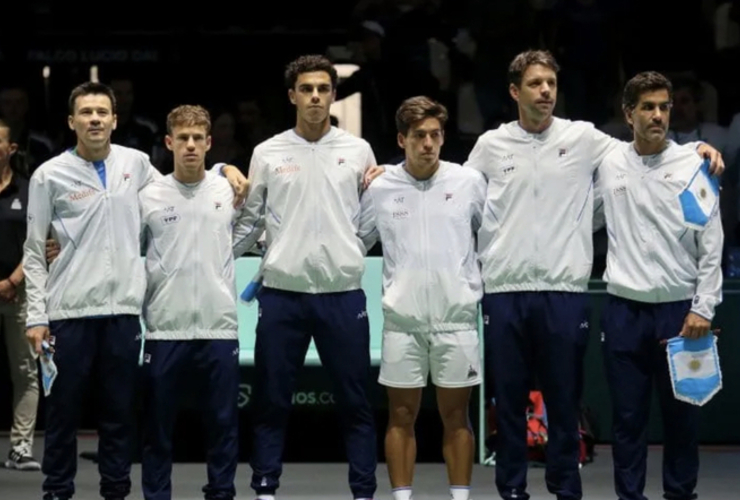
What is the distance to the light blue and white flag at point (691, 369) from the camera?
814 centimetres

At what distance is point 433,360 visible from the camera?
27.8 feet

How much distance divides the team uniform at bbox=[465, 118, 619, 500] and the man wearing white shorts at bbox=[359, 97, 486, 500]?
13 cm

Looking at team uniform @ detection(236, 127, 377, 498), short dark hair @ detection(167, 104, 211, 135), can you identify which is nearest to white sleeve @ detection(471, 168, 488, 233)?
team uniform @ detection(236, 127, 377, 498)

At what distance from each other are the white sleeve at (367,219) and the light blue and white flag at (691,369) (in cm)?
148

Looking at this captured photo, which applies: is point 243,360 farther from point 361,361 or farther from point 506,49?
point 506,49

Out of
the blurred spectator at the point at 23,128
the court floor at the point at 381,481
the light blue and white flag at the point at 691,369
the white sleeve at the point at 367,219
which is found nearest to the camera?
the light blue and white flag at the point at 691,369

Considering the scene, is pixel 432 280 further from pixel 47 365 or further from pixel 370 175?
pixel 47 365

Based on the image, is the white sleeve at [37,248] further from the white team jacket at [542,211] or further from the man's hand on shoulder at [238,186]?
the white team jacket at [542,211]

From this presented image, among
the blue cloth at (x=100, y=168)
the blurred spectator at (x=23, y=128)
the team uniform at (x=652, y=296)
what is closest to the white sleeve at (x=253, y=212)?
the blue cloth at (x=100, y=168)

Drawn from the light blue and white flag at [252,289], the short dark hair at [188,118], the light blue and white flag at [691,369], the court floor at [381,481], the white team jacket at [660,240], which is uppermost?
the short dark hair at [188,118]

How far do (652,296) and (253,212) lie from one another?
1.89 metres

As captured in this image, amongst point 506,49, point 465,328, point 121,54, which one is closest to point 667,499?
point 465,328

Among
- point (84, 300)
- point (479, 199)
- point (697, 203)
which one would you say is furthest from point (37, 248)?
point (697, 203)

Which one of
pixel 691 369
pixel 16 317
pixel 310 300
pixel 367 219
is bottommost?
pixel 691 369
